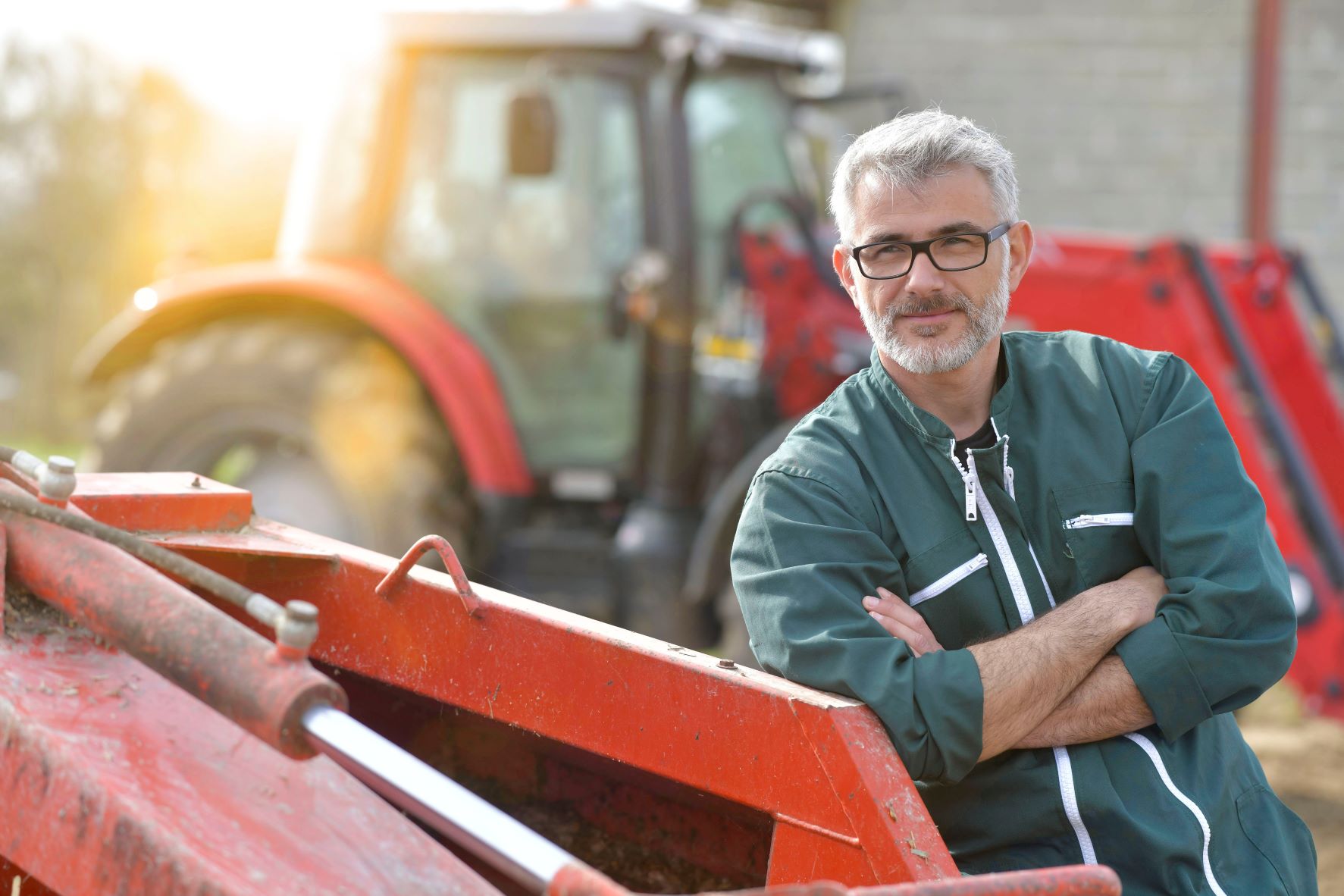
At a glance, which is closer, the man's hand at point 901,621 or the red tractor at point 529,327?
the man's hand at point 901,621

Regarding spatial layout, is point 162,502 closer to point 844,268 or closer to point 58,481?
point 58,481

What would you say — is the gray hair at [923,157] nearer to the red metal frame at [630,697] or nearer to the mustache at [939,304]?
the mustache at [939,304]

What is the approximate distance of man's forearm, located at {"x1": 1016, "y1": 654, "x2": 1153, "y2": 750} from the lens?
5.45 ft

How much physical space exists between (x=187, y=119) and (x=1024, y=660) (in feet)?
57.4

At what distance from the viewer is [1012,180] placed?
6.36 feet

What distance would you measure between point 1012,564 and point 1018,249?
490 mm

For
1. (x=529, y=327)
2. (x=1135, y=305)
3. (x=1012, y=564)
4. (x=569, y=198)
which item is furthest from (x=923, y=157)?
(x=529, y=327)

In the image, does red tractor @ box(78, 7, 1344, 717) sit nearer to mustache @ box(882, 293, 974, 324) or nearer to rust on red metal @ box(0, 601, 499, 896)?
mustache @ box(882, 293, 974, 324)

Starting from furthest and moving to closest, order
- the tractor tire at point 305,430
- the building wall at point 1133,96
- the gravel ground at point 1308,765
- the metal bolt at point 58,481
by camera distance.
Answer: the building wall at point 1133,96, the tractor tire at point 305,430, the gravel ground at point 1308,765, the metal bolt at point 58,481

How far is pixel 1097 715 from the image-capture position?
1670 millimetres

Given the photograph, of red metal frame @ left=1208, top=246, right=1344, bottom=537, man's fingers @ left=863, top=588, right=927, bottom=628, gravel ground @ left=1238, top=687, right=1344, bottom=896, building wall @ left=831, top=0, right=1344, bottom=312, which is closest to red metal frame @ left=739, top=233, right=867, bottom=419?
red metal frame @ left=1208, top=246, right=1344, bottom=537

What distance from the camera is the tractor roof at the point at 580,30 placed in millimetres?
4316

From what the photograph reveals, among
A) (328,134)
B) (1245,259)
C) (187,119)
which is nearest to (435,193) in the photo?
(328,134)

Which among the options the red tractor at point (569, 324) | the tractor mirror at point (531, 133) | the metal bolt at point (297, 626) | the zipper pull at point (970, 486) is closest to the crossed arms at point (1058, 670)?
the zipper pull at point (970, 486)
